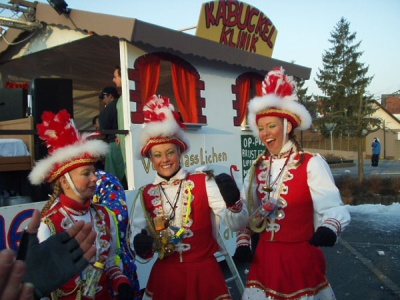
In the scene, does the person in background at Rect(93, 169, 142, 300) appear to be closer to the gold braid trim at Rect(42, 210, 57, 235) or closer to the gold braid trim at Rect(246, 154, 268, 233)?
the gold braid trim at Rect(42, 210, 57, 235)

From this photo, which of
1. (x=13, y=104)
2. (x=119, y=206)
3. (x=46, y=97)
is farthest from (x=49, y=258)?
(x=13, y=104)

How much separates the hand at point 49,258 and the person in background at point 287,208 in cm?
146

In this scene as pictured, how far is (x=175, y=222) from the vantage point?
2799 mm

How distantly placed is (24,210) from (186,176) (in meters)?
1.81

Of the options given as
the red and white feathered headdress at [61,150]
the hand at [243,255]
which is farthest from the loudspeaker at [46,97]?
the hand at [243,255]

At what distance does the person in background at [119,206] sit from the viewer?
3223mm

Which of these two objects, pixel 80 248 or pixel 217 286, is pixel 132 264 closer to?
pixel 217 286

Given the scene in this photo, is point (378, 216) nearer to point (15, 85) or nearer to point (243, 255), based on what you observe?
point (243, 255)

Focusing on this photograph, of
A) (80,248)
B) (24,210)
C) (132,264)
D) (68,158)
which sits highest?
(68,158)

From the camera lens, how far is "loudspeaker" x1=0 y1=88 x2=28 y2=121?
241 inches

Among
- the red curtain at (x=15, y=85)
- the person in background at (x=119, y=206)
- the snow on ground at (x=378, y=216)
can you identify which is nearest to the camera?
the person in background at (x=119, y=206)

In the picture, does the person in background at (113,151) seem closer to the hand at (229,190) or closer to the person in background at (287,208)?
the person in background at (287,208)

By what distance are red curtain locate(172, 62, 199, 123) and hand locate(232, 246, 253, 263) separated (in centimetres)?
325

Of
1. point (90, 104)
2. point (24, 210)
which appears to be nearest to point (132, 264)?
point (24, 210)
